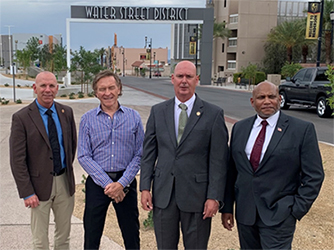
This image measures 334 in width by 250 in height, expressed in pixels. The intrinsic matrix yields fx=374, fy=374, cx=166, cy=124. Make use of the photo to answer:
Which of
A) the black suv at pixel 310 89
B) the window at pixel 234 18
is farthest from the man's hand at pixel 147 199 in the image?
the window at pixel 234 18

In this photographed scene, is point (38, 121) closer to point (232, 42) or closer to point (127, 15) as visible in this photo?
point (127, 15)

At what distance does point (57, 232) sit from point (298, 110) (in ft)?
50.3

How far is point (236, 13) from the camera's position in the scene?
180ft

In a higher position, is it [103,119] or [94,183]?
[103,119]

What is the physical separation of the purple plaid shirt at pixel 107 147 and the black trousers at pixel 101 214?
140 mm

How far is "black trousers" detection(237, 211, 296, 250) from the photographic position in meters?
2.69

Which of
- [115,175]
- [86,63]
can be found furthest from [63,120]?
[86,63]

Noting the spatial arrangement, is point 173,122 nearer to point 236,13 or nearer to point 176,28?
point 236,13

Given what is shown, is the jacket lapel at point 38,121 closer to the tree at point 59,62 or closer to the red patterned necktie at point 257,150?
the red patterned necktie at point 257,150

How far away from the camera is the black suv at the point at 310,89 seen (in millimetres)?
14242

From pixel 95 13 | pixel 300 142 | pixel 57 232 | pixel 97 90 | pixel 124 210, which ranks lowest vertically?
pixel 57 232

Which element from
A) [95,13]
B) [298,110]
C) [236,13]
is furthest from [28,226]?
[236,13]

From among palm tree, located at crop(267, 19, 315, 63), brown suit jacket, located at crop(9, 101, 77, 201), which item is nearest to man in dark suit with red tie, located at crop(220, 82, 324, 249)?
brown suit jacket, located at crop(9, 101, 77, 201)

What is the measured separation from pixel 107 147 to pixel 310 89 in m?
13.1
